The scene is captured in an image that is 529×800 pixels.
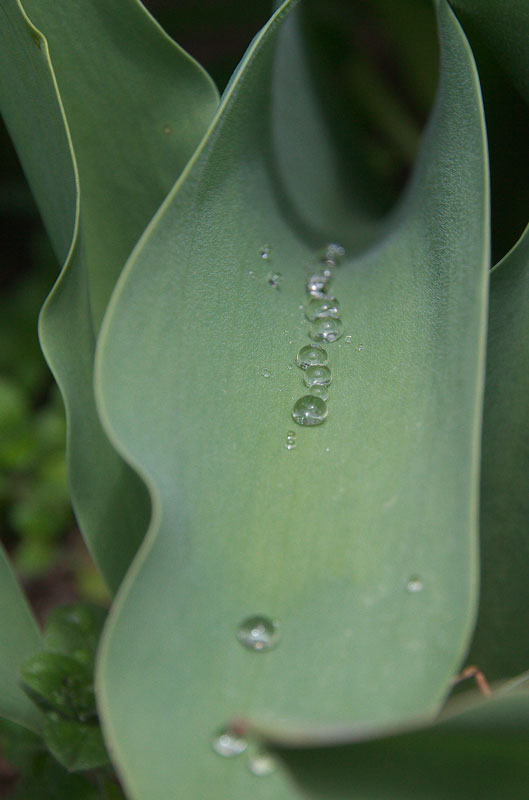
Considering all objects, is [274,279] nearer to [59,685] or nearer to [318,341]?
[318,341]

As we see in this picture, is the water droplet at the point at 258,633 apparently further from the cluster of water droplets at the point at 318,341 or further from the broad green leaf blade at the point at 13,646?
the broad green leaf blade at the point at 13,646

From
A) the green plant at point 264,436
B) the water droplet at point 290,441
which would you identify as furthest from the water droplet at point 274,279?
the water droplet at point 290,441

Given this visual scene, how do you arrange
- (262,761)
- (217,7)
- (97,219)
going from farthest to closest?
1. (217,7)
2. (97,219)
3. (262,761)

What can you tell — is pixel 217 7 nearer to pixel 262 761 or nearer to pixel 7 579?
pixel 7 579

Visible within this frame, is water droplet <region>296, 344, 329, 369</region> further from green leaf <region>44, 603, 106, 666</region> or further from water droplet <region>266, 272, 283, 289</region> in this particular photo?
green leaf <region>44, 603, 106, 666</region>

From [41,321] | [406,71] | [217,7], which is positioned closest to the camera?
[41,321]

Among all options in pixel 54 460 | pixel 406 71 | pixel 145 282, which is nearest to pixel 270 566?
pixel 145 282

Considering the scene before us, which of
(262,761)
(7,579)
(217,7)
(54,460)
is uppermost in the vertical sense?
(217,7)

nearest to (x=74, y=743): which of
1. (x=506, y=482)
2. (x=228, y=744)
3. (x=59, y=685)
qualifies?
(x=59, y=685)
